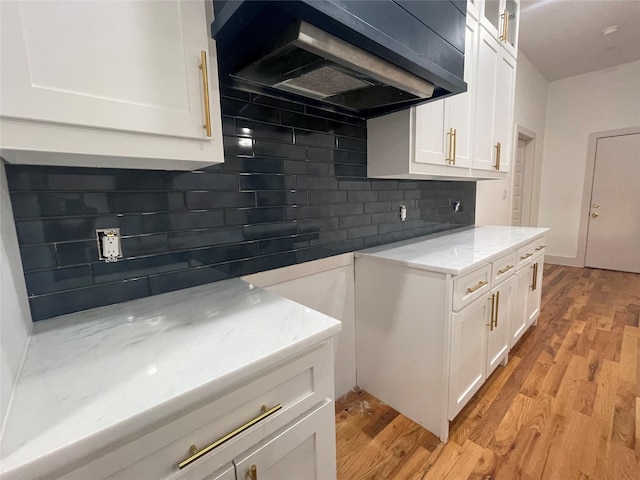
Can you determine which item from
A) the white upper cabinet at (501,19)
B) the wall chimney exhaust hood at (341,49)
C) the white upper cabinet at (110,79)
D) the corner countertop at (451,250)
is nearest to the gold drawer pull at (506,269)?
the corner countertop at (451,250)

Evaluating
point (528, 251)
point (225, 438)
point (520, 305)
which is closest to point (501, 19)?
point (528, 251)

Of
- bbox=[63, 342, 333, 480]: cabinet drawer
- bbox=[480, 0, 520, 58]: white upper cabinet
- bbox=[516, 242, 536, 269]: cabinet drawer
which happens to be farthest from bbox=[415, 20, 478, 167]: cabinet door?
bbox=[63, 342, 333, 480]: cabinet drawer

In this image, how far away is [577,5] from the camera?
103 inches

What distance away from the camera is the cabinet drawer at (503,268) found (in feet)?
5.51

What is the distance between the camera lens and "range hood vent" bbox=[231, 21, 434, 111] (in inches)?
33.6

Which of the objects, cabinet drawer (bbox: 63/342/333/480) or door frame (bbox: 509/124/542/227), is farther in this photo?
door frame (bbox: 509/124/542/227)

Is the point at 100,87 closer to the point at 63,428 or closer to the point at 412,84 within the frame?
the point at 63,428

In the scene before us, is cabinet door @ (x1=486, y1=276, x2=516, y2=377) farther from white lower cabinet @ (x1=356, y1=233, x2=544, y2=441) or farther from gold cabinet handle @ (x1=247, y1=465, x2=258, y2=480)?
gold cabinet handle @ (x1=247, y1=465, x2=258, y2=480)

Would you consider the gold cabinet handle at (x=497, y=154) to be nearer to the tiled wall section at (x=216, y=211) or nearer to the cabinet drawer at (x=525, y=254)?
the cabinet drawer at (x=525, y=254)

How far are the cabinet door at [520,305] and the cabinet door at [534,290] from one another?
66 mm

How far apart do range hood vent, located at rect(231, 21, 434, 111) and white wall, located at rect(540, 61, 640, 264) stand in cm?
451

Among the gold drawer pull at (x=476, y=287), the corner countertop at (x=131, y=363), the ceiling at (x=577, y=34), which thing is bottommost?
the gold drawer pull at (x=476, y=287)

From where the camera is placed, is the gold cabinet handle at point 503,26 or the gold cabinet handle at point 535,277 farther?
the gold cabinet handle at point 535,277

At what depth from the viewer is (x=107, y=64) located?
664 millimetres
